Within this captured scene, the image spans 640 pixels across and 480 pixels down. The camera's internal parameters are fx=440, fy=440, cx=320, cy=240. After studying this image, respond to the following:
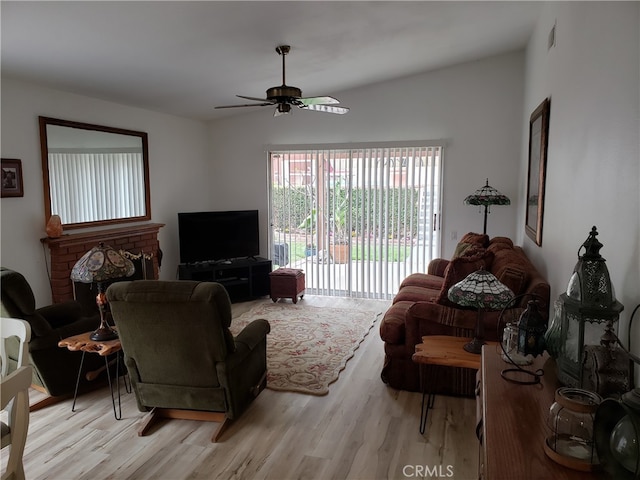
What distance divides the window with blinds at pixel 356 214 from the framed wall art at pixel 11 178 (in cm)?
330

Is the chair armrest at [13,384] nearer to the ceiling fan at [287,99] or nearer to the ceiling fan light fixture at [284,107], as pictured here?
the ceiling fan at [287,99]

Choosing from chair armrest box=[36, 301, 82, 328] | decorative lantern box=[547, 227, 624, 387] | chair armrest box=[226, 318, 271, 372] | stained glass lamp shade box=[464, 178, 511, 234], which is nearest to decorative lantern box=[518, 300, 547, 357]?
decorative lantern box=[547, 227, 624, 387]

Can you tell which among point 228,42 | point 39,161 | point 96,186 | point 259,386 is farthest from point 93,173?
point 259,386

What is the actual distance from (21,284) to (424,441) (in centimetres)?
287

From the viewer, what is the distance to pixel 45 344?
3105mm

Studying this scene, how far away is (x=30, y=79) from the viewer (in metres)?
3.99

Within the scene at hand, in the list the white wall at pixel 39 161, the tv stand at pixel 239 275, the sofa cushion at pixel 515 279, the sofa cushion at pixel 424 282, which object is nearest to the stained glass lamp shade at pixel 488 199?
the sofa cushion at pixel 424 282

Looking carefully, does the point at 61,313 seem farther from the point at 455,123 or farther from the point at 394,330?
the point at 455,123

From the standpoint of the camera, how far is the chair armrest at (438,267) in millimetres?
5445

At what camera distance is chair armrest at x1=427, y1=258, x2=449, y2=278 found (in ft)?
17.9

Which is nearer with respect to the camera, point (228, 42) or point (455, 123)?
point (228, 42)

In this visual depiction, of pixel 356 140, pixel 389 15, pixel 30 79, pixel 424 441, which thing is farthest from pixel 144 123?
pixel 424 441

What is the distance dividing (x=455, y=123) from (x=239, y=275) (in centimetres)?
359

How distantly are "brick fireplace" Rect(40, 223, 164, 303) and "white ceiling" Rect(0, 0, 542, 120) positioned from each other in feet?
4.87
